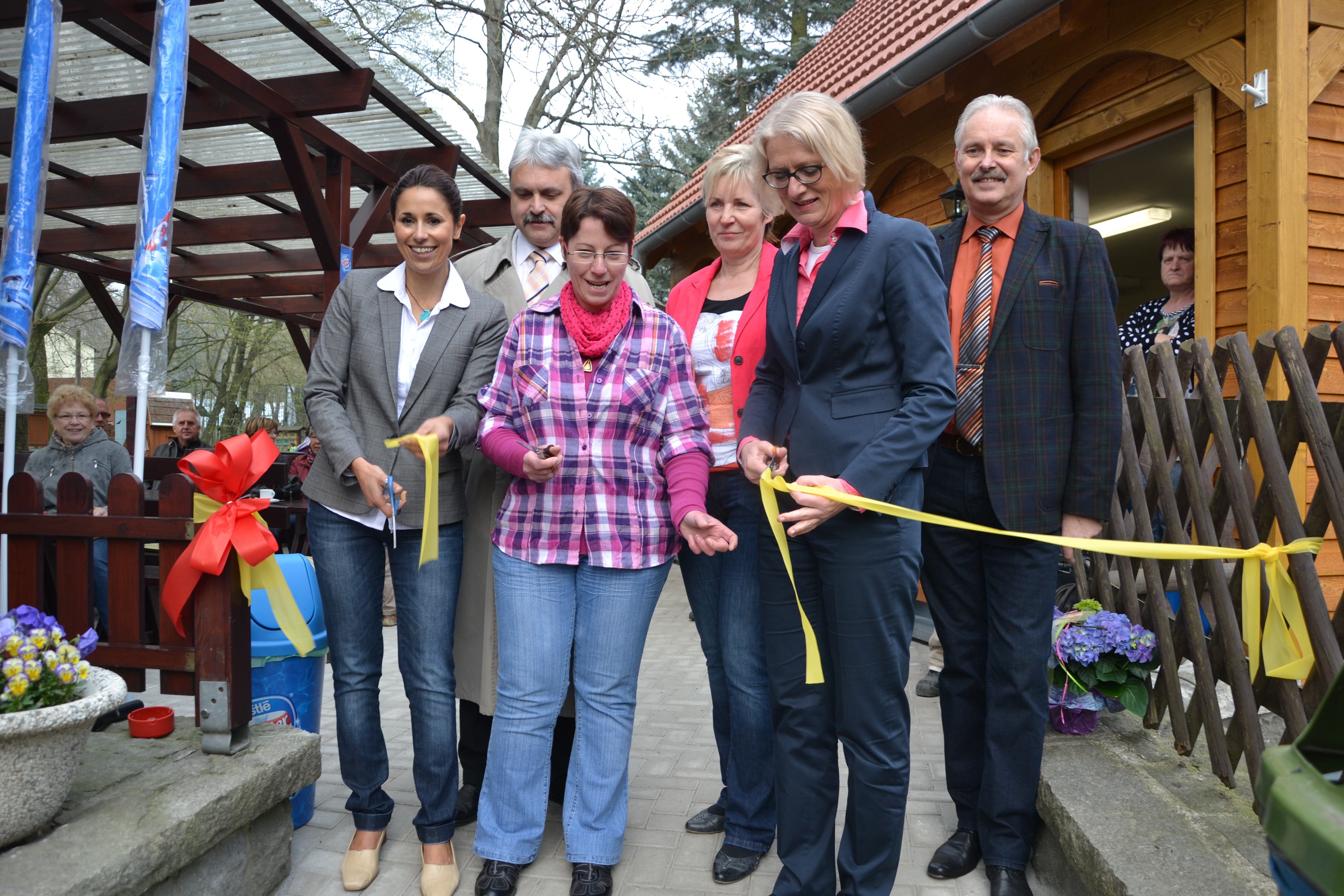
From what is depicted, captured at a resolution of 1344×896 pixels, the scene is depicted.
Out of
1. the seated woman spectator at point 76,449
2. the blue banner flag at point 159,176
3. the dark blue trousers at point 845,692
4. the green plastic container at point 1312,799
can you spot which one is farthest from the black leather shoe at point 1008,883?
the seated woman spectator at point 76,449

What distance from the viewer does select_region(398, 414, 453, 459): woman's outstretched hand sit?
8.13ft

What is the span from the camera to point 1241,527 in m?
2.51

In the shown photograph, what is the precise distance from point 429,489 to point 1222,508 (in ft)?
7.68

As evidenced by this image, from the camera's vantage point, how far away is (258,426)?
40.4ft

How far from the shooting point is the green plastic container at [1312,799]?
0.94 m

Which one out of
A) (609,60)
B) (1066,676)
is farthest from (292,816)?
(609,60)

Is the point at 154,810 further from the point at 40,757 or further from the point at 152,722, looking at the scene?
the point at 152,722

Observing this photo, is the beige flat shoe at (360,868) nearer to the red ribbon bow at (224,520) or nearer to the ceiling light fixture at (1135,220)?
the red ribbon bow at (224,520)

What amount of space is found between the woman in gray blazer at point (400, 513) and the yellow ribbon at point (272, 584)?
0.09 metres

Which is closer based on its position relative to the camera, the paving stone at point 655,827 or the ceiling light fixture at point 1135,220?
the paving stone at point 655,827

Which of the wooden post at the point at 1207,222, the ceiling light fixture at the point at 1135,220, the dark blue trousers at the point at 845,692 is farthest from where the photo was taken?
the ceiling light fixture at the point at 1135,220

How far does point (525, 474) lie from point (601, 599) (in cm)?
42

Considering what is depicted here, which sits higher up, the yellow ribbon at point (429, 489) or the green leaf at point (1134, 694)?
the yellow ribbon at point (429, 489)

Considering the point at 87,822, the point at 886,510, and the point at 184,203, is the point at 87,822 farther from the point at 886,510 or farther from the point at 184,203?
the point at 184,203
